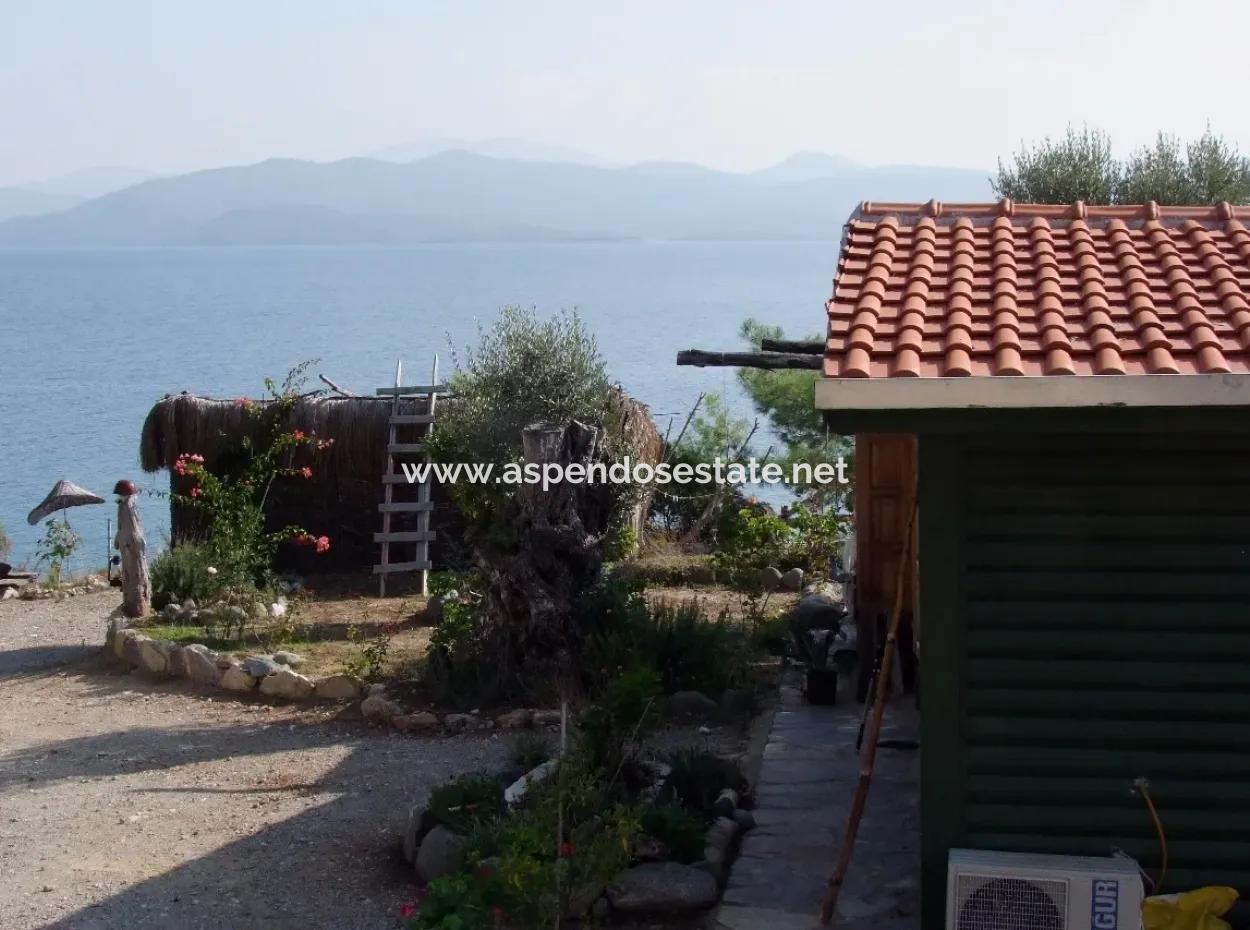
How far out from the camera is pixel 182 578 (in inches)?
520

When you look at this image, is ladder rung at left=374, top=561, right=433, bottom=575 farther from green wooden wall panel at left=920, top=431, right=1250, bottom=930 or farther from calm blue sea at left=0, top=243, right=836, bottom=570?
green wooden wall panel at left=920, top=431, right=1250, bottom=930

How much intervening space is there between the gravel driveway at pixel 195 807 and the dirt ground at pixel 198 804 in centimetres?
1

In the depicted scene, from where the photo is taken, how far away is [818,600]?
1134cm

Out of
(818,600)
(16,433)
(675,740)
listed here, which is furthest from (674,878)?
(16,433)

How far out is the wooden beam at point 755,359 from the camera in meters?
8.62

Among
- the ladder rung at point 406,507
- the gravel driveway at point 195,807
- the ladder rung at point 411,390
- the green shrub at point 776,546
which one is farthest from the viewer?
the ladder rung at point 411,390

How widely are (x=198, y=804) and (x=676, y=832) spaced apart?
126 inches

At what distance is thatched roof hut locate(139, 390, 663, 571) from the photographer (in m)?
15.2

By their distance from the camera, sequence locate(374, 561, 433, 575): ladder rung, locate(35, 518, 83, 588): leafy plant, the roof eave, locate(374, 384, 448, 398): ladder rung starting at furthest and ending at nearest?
locate(35, 518, 83, 588): leafy plant → locate(374, 384, 448, 398): ladder rung → locate(374, 561, 433, 575): ladder rung → the roof eave

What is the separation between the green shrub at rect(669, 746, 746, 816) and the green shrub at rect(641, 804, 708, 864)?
0.52 metres

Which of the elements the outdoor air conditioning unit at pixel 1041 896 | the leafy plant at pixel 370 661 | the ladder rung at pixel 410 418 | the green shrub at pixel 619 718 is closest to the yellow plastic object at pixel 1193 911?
the outdoor air conditioning unit at pixel 1041 896

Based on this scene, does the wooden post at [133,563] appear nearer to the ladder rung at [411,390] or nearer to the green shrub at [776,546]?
the ladder rung at [411,390]

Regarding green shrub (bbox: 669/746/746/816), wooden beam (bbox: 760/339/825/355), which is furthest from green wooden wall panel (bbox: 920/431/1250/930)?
wooden beam (bbox: 760/339/825/355)

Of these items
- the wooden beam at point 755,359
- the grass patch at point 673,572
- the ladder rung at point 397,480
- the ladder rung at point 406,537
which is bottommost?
the grass patch at point 673,572
